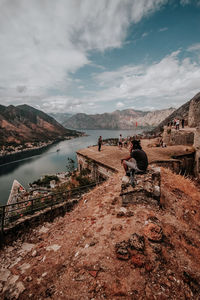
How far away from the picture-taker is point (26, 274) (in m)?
3.21

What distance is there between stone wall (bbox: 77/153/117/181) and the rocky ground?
15.3ft

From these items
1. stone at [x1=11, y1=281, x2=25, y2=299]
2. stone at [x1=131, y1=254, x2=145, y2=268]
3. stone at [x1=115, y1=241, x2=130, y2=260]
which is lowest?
stone at [x1=11, y1=281, x2=25, y2=299]

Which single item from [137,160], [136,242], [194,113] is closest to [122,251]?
[136,242]

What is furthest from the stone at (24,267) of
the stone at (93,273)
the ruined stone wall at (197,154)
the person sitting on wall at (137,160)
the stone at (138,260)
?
the ruined stone wall at (197,154)

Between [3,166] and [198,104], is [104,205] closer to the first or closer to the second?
[198,104]

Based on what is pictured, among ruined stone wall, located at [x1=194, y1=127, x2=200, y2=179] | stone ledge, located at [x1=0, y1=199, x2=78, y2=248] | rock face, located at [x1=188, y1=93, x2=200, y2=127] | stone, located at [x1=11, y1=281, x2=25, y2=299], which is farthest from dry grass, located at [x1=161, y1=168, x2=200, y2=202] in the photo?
rock face, located at [x1=188, y1=93, x2=200, y2=127]

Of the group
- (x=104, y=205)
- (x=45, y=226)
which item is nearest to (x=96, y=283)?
(x=104, y=205)

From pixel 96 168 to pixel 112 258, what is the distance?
8382 millimetres

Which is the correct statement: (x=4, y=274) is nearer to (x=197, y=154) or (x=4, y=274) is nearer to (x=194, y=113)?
(x=197, y=154)

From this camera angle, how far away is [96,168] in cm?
1127

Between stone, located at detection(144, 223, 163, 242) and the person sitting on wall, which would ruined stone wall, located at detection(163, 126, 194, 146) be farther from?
stone, located at detection(144, 223, 163, 242)

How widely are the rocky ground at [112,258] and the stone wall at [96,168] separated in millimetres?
4668

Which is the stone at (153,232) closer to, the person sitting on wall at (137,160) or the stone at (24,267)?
the person sitting on wall at (137,160)

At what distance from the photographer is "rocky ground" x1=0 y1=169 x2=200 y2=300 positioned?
7.98 feet
